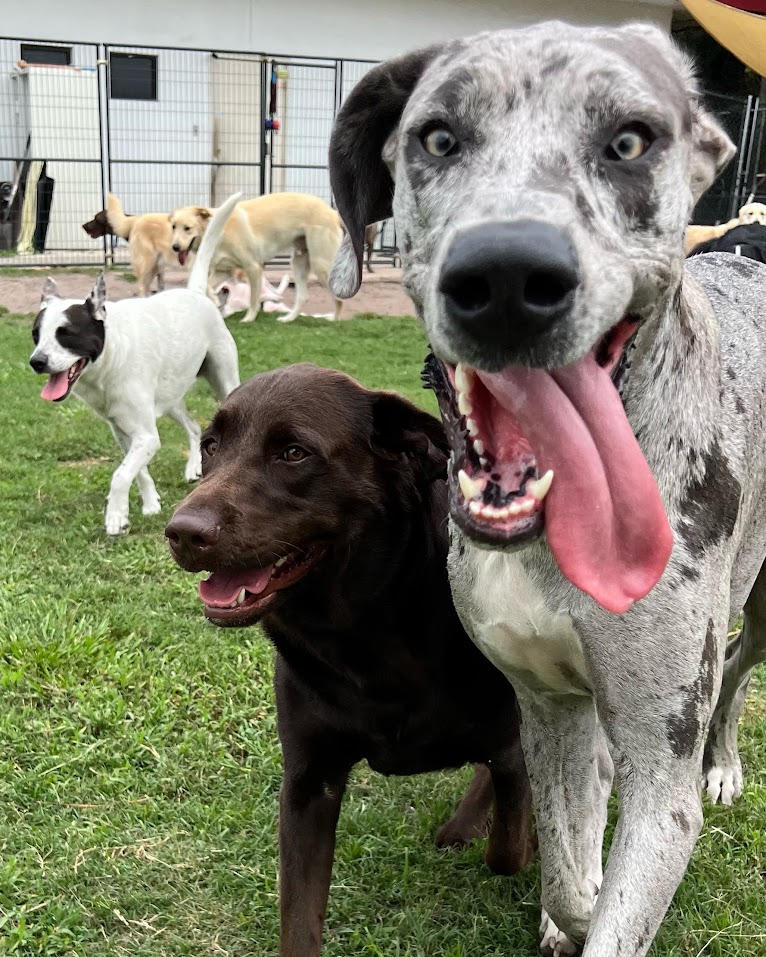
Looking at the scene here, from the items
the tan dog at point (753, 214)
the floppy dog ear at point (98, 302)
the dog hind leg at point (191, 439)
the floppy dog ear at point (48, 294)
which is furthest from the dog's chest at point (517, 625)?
the floppy dog ear at point (48, 294)

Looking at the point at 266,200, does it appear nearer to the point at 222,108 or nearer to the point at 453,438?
the point at 222,108

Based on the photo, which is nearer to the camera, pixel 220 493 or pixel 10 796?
pixel 220 493

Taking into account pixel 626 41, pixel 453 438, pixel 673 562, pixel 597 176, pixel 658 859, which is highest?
pixel 626 41

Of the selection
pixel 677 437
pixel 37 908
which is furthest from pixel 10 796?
pixel 677 437

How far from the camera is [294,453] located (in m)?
2.59

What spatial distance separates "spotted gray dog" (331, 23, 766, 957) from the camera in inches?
63.2

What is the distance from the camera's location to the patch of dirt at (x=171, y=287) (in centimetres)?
1298

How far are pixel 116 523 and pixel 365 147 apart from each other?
339 cm

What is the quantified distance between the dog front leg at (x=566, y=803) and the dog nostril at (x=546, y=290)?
1.04 metres

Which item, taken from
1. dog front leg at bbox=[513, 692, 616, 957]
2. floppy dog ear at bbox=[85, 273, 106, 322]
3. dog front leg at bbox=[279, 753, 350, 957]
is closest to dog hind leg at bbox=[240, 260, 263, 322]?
floppy dog ear at bbox=[85, 273, 106, 322]

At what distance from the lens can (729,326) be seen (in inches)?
91.7

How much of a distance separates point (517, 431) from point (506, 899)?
5.27ft

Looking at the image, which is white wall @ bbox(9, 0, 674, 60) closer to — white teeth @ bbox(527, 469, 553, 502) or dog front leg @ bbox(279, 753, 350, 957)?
dog front leg @ bbox(279, 753, 350, 957)

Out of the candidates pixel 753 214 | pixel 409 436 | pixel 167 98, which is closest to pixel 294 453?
pixel 409 436
